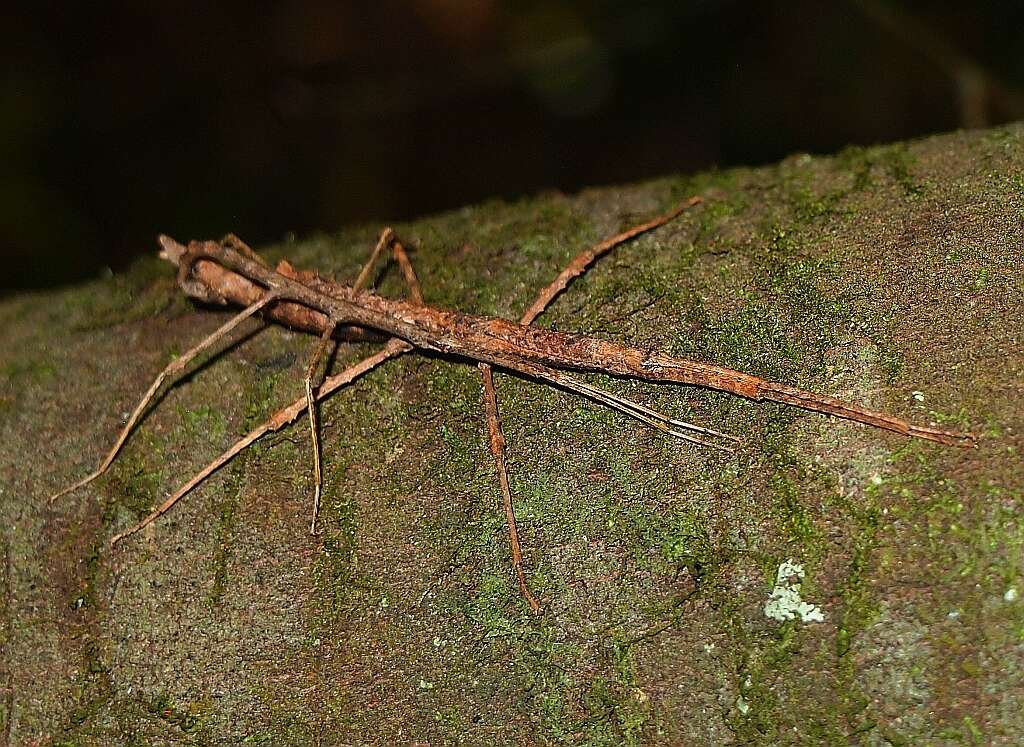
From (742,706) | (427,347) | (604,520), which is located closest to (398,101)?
(427,347)

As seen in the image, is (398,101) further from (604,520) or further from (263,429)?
(604,520)

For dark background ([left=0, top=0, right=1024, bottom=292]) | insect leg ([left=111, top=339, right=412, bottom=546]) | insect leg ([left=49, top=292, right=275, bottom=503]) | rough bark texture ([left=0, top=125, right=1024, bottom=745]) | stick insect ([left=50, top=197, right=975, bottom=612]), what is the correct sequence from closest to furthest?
rough bark texture ([left=0, top=125, right=1024, bottom=745]) → stick insect ([left=50, top=197, right=975, bottom=612]) → insect leg ([left=111, top=339, right=412, bottom=546]) → insect leg ([left=49, top=292, right=275, bottom=503]) → dark background ([left=0, top=0, right=1024, bottom=292])

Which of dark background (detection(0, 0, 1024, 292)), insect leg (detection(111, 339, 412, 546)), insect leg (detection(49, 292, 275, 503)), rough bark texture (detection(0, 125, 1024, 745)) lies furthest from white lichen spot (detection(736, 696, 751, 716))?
dark background (detection(0, 0, 1024, 292))

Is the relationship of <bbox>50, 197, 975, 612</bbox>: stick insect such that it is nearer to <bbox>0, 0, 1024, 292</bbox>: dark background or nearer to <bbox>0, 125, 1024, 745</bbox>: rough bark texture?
<bbox>0, 125, 1024, 745</bbox>: rough bark texture

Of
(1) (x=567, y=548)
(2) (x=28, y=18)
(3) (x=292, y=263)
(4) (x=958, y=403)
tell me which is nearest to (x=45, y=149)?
(2) (x=28, y=18)

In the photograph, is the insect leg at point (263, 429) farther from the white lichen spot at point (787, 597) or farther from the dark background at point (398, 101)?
the dark background at point (398, 101)

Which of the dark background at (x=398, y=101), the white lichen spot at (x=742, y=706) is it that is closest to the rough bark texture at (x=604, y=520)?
the white lichen spot at (x=742, y=706)
